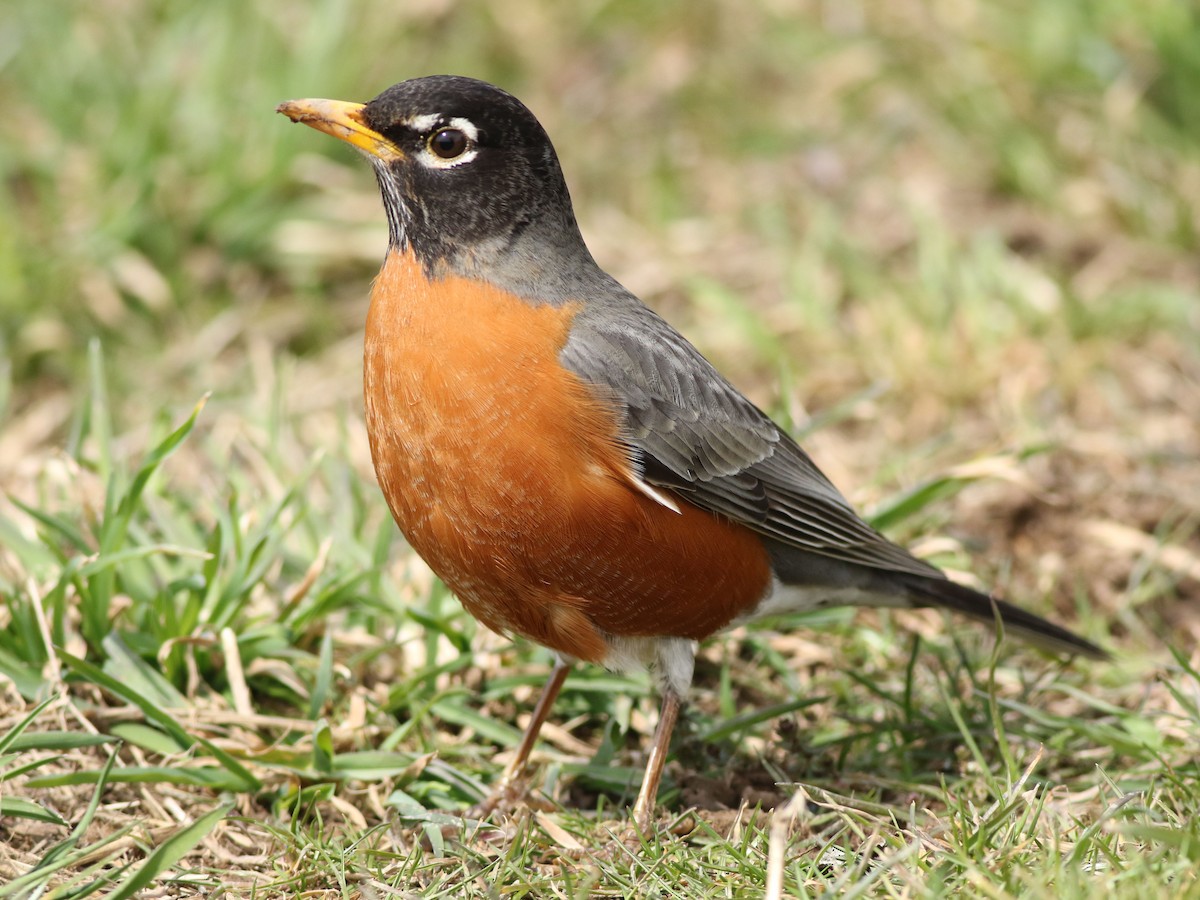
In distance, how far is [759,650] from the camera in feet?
17.7

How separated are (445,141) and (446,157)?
0.05 metres

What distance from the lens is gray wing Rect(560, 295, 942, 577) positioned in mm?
4426

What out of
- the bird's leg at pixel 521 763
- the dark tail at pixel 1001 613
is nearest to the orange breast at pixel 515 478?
the bird's leg at pixel 521 763

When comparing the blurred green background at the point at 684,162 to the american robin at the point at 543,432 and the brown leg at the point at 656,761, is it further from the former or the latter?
the brown leg at the point at 656,761

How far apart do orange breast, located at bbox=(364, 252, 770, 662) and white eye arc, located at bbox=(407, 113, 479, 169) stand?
32 centimetres

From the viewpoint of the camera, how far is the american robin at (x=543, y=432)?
4.15 m

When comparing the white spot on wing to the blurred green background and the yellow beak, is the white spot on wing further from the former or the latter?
→ the blurred green background

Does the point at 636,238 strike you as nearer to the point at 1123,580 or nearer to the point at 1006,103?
the point at 1006,103

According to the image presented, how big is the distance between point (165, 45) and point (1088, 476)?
18.1ft

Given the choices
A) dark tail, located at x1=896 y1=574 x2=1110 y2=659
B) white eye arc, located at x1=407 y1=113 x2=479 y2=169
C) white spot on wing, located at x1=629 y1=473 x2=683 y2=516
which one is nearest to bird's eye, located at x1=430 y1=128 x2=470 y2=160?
white eye arc, located at x1=407 y1=113 x2=479 y2=169

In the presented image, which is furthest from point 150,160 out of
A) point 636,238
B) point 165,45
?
point 636,238

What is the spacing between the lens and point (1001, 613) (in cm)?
501

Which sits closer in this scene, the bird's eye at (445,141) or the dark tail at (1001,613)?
the bird's eye at (445,141)

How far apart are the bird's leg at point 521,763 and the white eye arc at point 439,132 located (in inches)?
67.3
